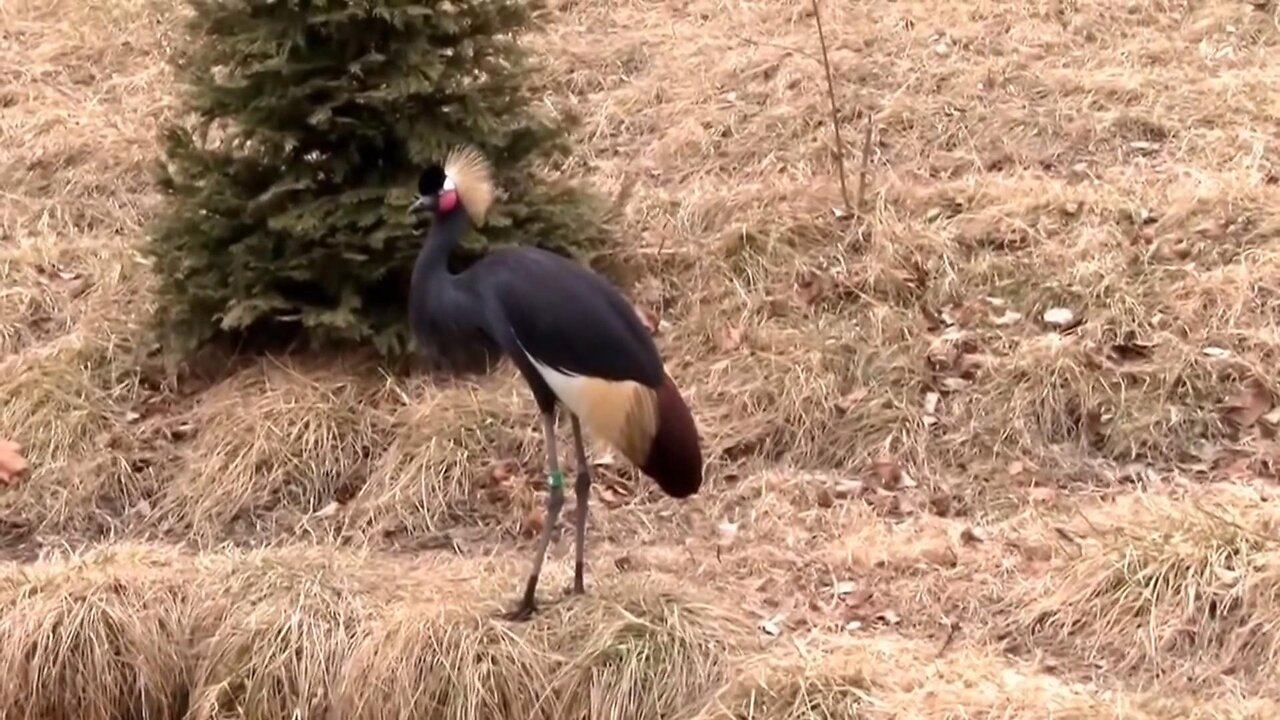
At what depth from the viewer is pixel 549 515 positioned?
176 inches

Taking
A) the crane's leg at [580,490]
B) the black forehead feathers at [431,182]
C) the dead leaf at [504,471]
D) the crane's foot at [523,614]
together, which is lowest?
the dead leaf at [504,471]

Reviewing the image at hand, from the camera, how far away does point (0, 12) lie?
9312 mm

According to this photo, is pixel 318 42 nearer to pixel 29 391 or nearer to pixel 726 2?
pixel 29 391

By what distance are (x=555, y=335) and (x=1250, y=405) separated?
2616 mm

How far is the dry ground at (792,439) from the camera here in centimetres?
440

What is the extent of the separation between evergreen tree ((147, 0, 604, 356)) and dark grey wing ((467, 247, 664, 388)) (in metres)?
1.47

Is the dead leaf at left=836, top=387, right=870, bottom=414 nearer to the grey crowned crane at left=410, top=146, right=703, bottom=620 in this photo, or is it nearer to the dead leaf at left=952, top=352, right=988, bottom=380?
the dead leaf at left=952, top=352, right=988, bottom=380

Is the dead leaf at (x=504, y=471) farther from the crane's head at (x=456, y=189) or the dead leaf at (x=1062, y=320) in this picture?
the dead leaf at (x=1062, y=320)

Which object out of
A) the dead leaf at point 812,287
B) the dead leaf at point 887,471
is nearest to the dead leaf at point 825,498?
the dead leaf at point 887,471

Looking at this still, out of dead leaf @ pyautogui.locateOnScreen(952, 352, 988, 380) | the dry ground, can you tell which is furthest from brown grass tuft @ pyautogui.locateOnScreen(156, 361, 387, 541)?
dead leaf @ pyautogui.locateOnScreen(952, 352, 988, 380)

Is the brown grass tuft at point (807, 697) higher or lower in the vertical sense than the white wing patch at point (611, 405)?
lower

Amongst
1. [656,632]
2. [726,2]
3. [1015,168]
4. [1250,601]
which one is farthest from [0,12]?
[1250,601]

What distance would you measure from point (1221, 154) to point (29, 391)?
4920 millimetres

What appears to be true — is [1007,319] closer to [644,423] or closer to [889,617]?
[889,617]
